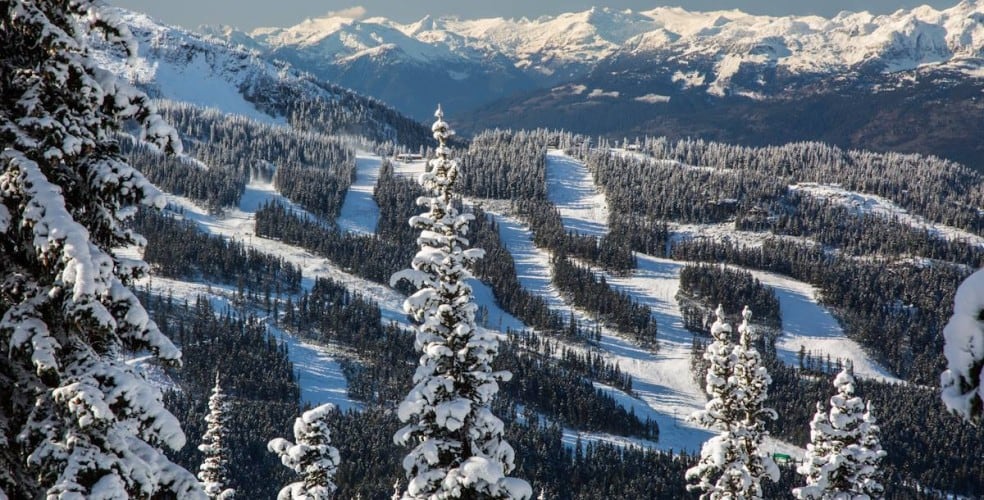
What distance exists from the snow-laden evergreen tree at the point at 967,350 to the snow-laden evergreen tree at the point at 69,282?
10.6 m

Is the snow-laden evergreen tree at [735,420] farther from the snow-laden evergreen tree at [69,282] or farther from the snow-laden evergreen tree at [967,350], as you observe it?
the snow-laden evergreen tree at [967,350]

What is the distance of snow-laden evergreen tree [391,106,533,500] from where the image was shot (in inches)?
826

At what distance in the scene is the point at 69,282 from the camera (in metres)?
11.2

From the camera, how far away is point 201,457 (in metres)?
166

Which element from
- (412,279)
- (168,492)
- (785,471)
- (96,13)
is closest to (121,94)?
(96,13)

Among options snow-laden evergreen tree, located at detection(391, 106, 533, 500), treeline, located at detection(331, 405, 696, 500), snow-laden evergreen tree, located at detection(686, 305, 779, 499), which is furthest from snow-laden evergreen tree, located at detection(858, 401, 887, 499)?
treeline, located at detection(331, 405, 696, 500)

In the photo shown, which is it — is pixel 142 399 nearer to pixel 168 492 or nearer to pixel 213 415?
pixel 168 492

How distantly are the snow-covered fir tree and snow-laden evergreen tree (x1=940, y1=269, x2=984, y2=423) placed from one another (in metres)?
29.4

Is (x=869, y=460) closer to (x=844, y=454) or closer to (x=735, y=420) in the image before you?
(x=844, y=454)

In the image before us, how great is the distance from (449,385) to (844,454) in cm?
2166

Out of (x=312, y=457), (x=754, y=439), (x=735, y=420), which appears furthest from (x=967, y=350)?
(x=312, y=457)

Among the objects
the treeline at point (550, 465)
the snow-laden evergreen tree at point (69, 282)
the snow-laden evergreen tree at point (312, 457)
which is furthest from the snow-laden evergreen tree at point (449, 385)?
the treeline at point (550, 465)

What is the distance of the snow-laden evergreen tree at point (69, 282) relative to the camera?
11297 millimetres

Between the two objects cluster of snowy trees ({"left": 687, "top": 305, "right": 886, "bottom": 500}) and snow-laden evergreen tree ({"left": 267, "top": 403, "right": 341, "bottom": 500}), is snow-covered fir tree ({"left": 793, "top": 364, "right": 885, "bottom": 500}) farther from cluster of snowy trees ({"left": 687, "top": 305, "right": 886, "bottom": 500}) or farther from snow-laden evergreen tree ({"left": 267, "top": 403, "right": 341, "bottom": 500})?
snow-laden evergreen tree ({"left": 267, "top": 403, "right": 341, "bottom": 500})
